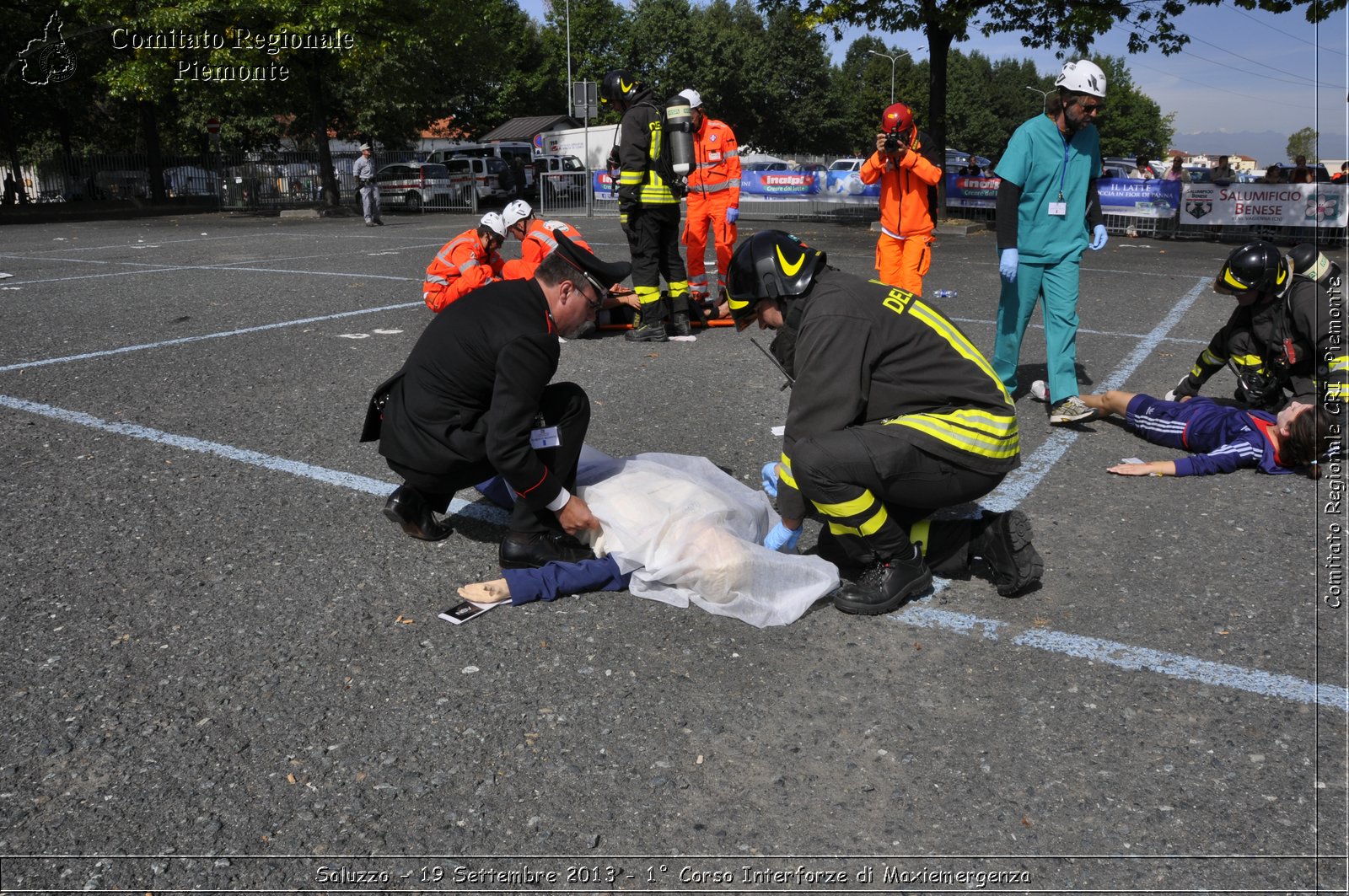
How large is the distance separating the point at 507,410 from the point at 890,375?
1.36 m

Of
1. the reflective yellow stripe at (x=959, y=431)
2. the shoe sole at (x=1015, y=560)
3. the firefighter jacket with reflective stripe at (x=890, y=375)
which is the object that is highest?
the firefighter jacket with reflective stripe at (x=890, y=375)

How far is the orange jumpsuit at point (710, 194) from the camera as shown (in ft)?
31.7

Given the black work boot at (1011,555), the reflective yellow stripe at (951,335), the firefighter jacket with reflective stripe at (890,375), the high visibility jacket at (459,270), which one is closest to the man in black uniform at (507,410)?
the firefighter jacket with reflective stripe at (890,375)

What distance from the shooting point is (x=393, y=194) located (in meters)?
32.1

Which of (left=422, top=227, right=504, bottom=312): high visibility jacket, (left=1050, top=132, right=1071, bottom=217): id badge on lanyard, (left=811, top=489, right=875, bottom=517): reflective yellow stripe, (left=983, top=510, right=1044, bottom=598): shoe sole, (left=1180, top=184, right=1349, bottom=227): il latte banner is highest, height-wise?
(left=1180, top=184, right=1349, bottom=227): il latte banner

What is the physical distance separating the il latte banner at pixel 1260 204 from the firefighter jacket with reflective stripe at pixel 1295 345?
16.4 meters

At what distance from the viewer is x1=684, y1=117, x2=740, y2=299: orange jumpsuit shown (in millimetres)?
9656

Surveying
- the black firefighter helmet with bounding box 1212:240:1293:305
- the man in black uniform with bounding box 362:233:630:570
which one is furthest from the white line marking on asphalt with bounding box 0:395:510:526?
the black firefighter helmet with bounding box 1212:240:1293:305

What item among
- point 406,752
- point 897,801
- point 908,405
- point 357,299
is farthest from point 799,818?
point 357,299

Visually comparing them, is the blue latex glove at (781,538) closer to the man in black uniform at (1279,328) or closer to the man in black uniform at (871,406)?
the man in black uniform at (871,406)

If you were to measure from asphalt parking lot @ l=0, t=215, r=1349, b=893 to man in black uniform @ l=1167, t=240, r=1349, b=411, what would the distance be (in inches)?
31.5

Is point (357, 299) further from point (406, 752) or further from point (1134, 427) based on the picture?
point (406, 752)

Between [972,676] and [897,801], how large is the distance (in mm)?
744

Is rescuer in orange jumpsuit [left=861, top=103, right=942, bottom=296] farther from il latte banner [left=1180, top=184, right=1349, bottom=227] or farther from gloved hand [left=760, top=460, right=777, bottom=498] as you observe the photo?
il latte banner [left=1180, top=184, right=1349, bottom=227]
